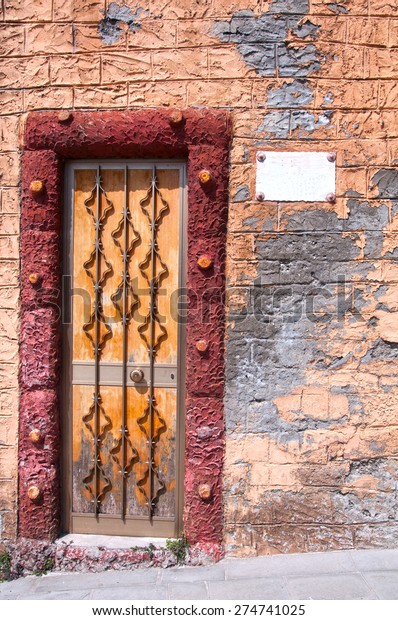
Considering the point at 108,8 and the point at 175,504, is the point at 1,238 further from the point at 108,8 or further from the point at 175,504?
the point at 175,504

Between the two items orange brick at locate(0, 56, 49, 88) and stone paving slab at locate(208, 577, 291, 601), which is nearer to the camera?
stone paving slab at locate(208, 577, 291, 601)

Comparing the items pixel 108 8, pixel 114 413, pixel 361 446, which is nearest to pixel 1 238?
pixel 114 413

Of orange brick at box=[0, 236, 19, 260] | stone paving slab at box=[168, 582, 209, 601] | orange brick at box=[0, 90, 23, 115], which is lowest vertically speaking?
stone paving slab at box=[168, 582, 209, 601]

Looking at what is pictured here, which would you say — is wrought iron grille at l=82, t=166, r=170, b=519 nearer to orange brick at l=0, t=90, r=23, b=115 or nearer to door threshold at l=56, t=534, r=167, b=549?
door threshold at l=56, t=534, r=167, b=549

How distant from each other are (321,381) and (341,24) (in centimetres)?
206

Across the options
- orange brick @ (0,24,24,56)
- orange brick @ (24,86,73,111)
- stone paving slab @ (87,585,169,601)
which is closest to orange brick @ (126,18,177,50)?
orange brick @ (24,86,73,111)

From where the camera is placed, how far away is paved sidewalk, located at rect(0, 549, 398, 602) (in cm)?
277

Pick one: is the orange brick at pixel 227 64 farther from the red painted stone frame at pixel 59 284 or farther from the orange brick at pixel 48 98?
the orange brick at pixel 48 98

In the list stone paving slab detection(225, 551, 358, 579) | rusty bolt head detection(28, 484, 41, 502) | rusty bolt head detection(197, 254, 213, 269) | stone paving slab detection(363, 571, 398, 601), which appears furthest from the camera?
rusty bolt head detection(28, 484, 41, 502)

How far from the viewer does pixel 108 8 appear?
3105mm

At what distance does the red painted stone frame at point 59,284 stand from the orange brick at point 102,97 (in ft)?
0.20

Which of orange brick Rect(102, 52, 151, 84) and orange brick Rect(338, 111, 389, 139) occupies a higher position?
orange brick Rect(102, 52, 151, 84)

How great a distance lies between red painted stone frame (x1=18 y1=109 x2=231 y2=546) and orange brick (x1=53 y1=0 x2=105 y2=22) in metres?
0.56

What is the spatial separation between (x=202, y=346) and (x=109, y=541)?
52.3 inches
